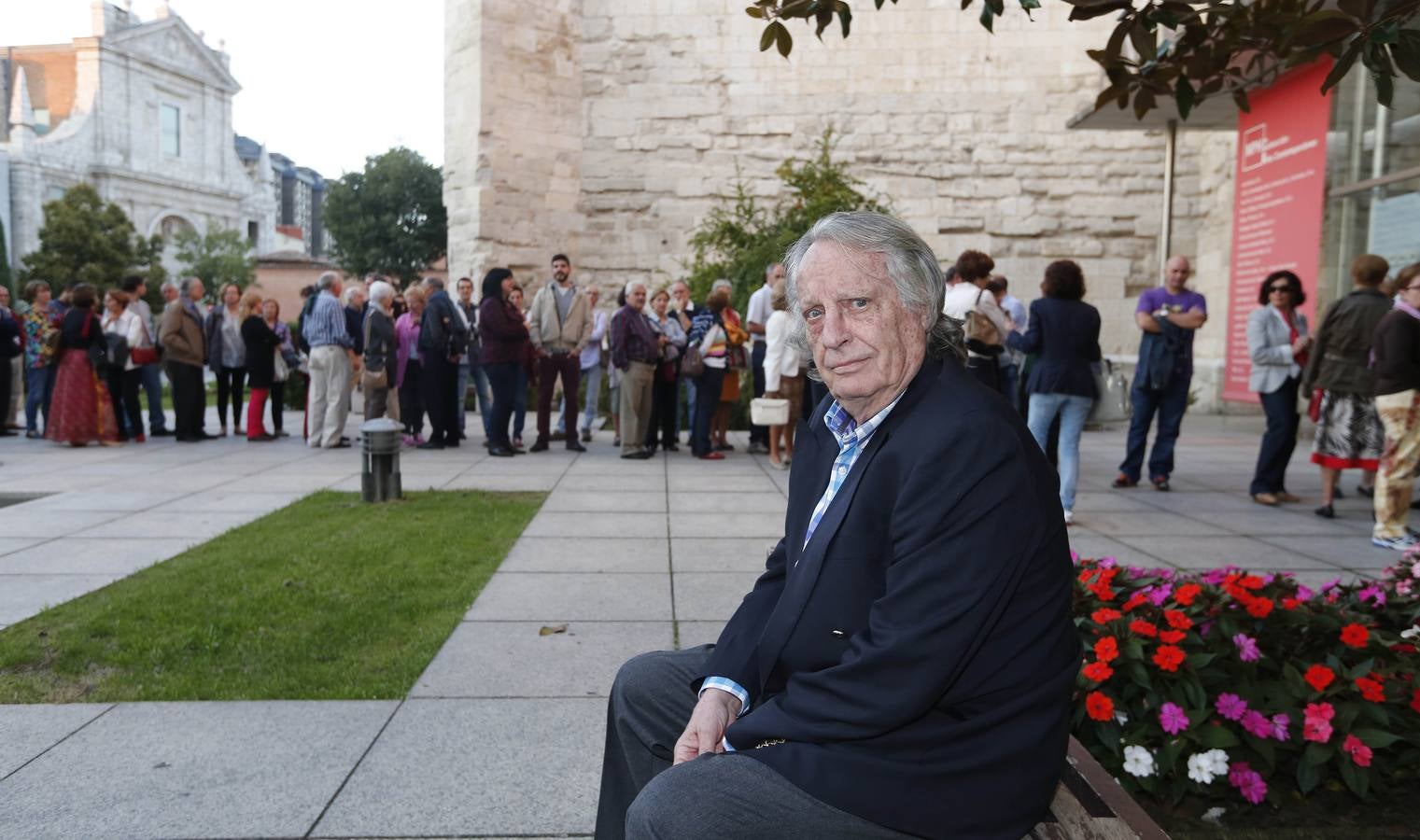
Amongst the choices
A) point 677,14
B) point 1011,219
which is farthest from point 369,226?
point 1011,219

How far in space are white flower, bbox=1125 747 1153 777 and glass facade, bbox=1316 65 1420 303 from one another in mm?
9784

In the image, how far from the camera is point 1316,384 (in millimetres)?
7379

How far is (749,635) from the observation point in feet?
7.10

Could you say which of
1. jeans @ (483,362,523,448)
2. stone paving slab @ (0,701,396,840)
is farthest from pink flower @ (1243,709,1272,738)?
jeans @ (483,362,523,448)

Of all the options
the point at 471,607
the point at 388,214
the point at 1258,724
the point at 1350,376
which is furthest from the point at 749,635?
the point at 388,214

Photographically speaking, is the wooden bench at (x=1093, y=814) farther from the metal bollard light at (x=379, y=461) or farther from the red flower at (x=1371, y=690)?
the metal bollard light at (x=379, y=461)

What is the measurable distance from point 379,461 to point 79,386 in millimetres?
5771

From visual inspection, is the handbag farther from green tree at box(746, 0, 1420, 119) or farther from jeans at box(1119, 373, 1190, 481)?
green tree at box(746, 0, 1420, 119)

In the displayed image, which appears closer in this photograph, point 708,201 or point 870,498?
point 870,498

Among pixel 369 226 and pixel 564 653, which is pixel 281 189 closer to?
pixel 369 226

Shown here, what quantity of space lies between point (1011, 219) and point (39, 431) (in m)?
14.4

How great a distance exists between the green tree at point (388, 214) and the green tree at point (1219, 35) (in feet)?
142

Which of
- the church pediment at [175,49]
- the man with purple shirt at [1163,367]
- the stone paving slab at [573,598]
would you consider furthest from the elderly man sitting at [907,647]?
the church pediment at [175,49]

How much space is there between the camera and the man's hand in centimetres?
200
